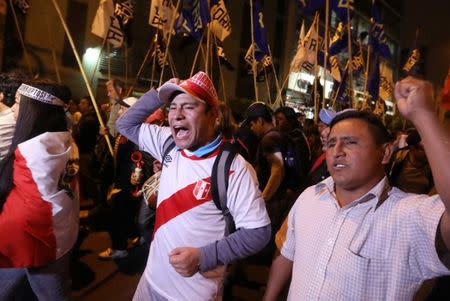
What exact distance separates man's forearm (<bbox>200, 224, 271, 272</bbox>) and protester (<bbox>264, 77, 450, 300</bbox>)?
22 cm

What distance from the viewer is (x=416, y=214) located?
1618 mm

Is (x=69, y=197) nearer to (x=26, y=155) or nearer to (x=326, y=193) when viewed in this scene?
(x=26, y=155)

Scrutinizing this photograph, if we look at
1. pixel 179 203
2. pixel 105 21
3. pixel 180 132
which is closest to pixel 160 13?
pixel 105 21

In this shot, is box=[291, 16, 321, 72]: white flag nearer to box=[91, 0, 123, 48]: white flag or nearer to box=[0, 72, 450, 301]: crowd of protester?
box=[91, 0, 123, 48]: white flag

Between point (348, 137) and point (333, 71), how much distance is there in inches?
404

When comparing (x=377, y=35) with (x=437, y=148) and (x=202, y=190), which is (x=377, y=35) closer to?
(x=202, y=190)

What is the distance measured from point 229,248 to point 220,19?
272 inches

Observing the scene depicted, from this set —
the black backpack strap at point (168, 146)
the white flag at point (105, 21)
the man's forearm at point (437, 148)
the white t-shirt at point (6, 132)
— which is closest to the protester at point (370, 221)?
the man's forearm at point (437, 148)

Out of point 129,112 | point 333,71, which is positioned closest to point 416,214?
point 129,112

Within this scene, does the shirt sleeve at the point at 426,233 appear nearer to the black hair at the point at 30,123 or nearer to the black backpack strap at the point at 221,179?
the black backpack strap at the point at 221,179

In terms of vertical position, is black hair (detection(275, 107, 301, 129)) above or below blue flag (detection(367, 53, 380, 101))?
below

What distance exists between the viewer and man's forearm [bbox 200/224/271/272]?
2014 millimetres

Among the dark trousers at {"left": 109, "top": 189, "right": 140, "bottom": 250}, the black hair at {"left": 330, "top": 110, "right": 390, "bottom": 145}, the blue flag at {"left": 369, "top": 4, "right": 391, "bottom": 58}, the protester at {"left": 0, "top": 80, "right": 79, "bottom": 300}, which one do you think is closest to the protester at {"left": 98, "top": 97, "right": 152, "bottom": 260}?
the dark trousers at {"left": 109, "top": 189, "right": 140, "bottom": 250}

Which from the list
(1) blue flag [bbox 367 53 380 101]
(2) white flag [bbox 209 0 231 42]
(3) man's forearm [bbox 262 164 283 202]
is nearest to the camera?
(3) man's forearm [bbox 262 164 283 202]
